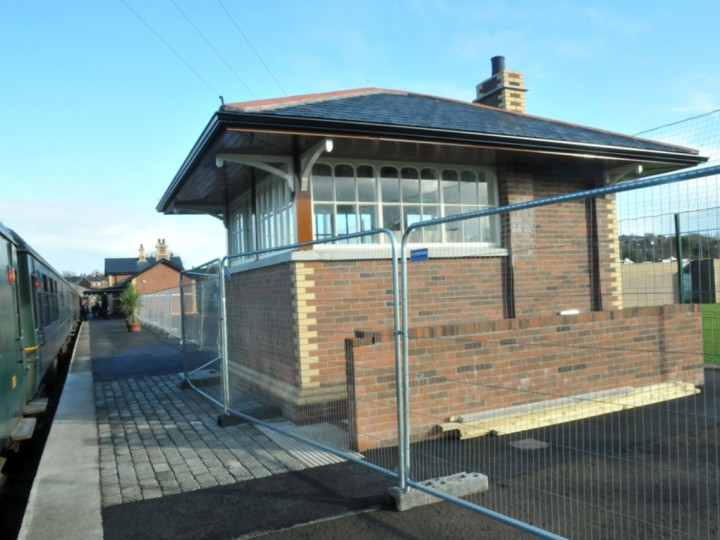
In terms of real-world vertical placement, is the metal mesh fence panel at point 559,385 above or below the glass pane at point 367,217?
below

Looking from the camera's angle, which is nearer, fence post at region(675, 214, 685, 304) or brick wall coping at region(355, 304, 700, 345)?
fence post at region(675, 214, 685, 304)

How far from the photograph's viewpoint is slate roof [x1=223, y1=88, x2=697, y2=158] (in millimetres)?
7008

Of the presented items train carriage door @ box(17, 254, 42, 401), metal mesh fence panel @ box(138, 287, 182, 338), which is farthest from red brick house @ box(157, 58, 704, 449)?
metal mesh fence panel @ box(138, 287, 182, 338)

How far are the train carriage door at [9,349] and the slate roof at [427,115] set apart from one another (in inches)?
124

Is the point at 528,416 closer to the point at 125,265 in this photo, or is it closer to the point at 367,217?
the point at 367,217

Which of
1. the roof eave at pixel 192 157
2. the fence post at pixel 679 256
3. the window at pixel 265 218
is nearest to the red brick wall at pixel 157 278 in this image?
the roof eave at pixel 192 157

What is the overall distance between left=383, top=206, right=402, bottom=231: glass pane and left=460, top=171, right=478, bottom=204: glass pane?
1.07 m

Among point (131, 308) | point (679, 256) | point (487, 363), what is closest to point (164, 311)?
point (131, 308)

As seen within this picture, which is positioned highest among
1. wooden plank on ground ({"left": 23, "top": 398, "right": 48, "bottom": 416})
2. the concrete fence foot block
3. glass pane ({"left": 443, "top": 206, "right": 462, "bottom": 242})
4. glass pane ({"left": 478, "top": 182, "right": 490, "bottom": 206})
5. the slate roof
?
the slate roof

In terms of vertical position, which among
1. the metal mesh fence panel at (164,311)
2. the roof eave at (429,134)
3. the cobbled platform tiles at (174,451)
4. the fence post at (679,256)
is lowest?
the cobbled platform tiles at (174,451)

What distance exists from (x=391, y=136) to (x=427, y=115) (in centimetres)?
151

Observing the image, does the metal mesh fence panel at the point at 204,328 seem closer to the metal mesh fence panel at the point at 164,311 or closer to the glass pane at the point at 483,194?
the glass pane at the point at 483,194

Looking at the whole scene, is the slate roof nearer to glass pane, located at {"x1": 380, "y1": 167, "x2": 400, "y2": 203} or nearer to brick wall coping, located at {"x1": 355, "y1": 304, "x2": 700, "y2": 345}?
glass pane, located at {"x1": 380, "y1": 167, "x2": 400, "y2": 203}

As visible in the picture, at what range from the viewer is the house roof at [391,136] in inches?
263
